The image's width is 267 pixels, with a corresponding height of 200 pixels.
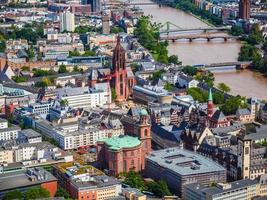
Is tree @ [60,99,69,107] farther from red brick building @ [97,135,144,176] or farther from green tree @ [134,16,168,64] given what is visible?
green tree @ [134,16,168,64]

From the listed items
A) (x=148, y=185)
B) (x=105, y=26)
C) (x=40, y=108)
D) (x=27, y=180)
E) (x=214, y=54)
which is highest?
(x=105, y=26)

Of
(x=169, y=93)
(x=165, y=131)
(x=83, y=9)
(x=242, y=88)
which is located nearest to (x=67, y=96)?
(x=169, y=93)

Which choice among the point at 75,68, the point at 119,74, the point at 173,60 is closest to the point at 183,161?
the point at 119,74

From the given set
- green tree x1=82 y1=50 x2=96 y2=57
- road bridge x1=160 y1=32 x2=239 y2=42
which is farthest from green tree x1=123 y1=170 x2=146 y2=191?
road bridge x1=160 y1=32 x2=239 y2=42

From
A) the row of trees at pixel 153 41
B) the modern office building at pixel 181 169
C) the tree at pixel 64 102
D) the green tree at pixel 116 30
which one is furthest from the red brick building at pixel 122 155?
the green tree at pixel 116 30

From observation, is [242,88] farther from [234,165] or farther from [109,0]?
[109,0]

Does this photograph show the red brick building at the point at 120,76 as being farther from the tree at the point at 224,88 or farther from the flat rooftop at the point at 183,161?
the flat rooftop at the point at 183,161

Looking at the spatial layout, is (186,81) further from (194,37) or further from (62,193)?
(194,37)
